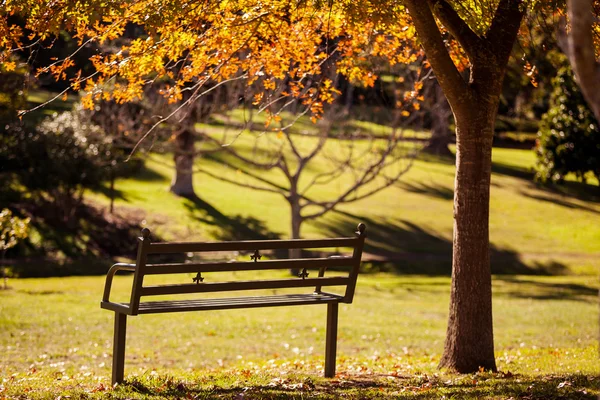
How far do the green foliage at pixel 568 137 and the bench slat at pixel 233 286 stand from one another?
1895cm

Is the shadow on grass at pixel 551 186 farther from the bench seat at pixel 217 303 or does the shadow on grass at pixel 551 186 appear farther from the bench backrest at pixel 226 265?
the bench seat at pixel 217 303

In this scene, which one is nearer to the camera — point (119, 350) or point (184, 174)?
point (119, 350)

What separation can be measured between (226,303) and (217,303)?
0.08 metres

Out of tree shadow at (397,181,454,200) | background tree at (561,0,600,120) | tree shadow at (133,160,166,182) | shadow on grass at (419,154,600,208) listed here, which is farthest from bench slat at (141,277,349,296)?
shadow on grass at (419,154,600,208)

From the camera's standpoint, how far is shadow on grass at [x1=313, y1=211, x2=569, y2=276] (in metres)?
26.0

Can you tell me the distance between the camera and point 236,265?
22.3 feet

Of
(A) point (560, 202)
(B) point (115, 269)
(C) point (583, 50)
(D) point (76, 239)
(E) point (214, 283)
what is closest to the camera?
(C) point (583, 50)

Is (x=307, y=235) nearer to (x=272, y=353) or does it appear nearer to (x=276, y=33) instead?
(x=272, y=353)

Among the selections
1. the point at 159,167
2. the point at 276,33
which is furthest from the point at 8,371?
the point at 159,167

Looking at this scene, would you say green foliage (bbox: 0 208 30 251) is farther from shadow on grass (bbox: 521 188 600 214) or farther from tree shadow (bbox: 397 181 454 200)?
shadow on grass (bbox: 521 188 600 214)

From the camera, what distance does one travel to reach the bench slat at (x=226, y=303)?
21.9ft

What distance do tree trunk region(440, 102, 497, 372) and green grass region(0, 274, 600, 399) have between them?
1.15 ft

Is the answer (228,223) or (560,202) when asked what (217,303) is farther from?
(560,202)

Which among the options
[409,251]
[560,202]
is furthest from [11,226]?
[560,202]
